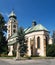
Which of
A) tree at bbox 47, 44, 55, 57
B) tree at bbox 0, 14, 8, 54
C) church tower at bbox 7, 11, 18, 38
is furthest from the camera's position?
church tower at bbox 7, 11, 18, 38

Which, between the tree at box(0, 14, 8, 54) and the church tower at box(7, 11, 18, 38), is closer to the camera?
the tree at box(0, 14, 8, 54)

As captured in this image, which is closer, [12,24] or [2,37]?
[2,37]

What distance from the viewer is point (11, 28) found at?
3194 inches

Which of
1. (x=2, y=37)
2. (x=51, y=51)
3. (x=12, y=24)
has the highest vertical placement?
(x=12, y=24)

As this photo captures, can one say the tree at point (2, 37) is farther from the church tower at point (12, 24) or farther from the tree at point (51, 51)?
the church tower at point (12, 24)

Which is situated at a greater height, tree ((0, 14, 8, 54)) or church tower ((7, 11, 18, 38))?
church tower ((7, 11, 18, 38))

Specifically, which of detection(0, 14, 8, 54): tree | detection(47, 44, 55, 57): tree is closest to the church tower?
detection(0, 14, 8, 54): tree

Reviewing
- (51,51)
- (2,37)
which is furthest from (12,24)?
(51,51)

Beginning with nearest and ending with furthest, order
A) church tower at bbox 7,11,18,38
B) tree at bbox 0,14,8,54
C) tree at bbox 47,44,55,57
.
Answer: tree at bbox 47,44,55,57 → tree at bbox 0,14,8,54 → church tower at bbox 7,11,18,38

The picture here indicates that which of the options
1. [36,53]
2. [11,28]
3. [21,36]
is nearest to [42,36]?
[36,53]

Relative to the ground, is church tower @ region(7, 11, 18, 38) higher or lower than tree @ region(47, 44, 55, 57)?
higher

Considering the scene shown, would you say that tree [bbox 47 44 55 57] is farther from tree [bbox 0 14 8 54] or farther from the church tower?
the church tower

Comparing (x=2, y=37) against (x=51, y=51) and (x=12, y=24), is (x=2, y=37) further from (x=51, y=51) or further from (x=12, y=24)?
(x=12, y=24)

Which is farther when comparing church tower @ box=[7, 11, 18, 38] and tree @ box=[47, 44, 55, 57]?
church tower @ box=[7, 11, 18, 38]
